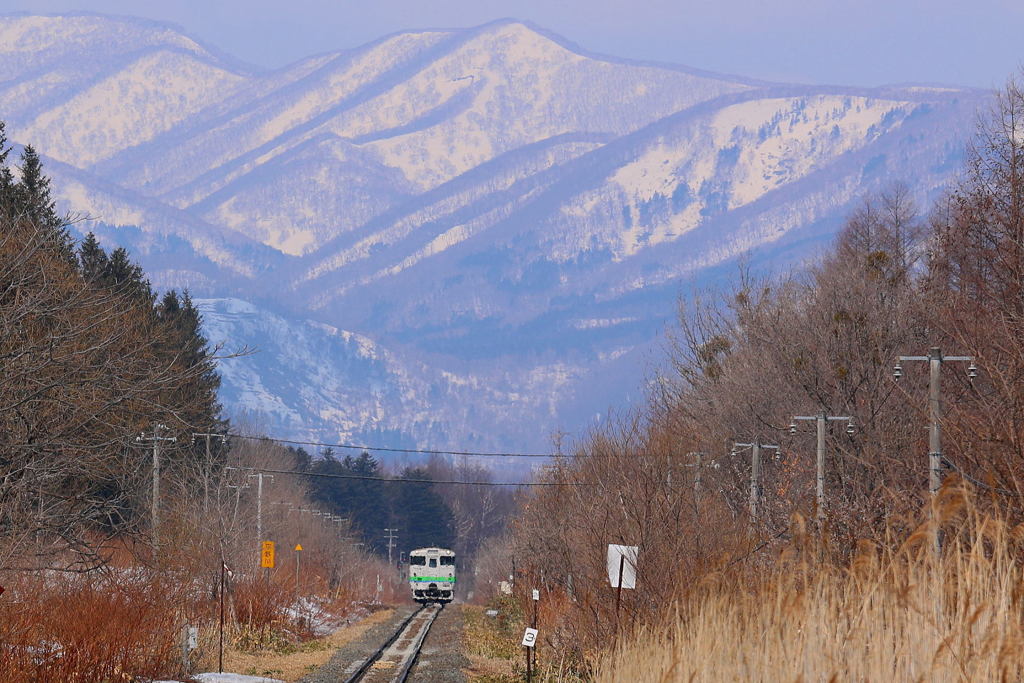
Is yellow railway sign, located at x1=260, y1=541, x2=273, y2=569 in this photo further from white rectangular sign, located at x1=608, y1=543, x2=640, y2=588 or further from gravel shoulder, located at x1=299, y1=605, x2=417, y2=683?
white rectangular sign, located at x1=608, y1=543, x2=640, y2=588

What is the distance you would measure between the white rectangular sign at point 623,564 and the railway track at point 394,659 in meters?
9.74

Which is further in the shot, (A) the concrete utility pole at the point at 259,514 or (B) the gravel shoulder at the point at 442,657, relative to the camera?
(A) the concrete utility pole at the point at 259,514

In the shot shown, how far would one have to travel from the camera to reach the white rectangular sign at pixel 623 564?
2020 cm

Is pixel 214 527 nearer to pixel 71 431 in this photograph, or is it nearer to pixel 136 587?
pixel 136 587

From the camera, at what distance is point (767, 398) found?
158 feet

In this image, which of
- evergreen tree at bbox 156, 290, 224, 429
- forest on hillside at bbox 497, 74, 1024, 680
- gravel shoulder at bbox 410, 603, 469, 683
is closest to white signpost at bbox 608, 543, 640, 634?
forest on hillside at bbox 497, 74, 1024, 680

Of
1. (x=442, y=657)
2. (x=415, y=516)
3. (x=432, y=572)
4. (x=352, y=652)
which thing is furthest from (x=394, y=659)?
(x=415, y=516)

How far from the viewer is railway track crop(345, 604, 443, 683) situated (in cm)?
3080

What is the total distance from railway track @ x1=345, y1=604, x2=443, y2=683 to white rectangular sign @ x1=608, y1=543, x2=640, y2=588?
974cm

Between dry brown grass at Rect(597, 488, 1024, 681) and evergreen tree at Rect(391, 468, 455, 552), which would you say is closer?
dry brown grass at Rect(597, 488, 1024, 681)

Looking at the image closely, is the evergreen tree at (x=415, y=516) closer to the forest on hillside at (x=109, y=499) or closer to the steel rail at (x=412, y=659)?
the forest on hillside at (x=109, y=499)

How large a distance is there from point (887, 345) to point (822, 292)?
16.9 feet

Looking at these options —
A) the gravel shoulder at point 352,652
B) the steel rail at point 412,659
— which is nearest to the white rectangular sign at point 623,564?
the steel rail at point 412,659

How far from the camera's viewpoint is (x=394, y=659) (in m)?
37.6
